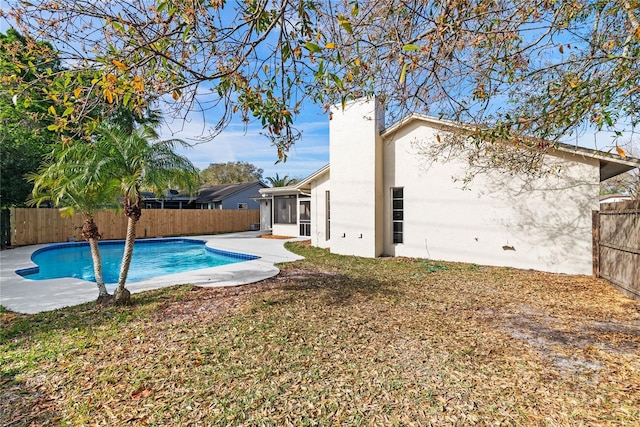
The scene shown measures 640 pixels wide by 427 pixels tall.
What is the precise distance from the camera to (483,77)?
4234mm

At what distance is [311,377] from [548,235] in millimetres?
8844

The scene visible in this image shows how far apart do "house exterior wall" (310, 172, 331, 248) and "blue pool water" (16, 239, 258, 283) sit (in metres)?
3.46

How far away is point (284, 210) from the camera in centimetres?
1977

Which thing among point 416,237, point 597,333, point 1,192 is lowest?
point 597,333

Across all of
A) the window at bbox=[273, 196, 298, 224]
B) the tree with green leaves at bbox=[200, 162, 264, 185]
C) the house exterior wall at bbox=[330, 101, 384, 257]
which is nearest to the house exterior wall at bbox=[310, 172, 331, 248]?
the house exterior wall at bbox=[330, 101, 384, 257]

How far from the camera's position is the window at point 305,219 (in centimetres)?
1844

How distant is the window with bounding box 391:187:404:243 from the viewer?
11500mm

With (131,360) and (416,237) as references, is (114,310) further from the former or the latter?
(416,237)

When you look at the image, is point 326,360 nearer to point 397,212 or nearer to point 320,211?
point 397,212

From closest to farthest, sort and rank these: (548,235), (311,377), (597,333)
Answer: (311,377) < (597,333) < (548,235)

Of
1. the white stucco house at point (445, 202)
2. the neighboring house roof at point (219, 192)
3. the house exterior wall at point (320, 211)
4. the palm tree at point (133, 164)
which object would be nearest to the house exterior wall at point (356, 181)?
the white stucco house at point (445, 202)

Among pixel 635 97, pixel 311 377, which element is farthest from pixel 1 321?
pixel 635 97

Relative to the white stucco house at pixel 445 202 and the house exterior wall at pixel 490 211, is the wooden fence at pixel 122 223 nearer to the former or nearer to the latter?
the white stucco house at pixel 445 202

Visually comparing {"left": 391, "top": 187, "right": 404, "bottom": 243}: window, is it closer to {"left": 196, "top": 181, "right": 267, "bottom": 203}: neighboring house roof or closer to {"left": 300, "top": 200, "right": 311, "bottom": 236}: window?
{"left": 300, "top": 200, "right": 311, "bottom": 236}: window
